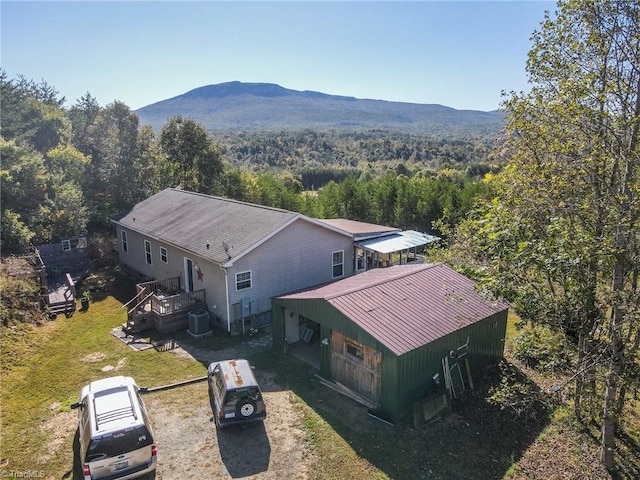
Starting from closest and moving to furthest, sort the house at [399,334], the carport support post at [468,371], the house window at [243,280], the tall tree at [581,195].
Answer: the tall tree at [581,195], the house at [399,334], the carport support post at [468,371], the house window at [243,280]

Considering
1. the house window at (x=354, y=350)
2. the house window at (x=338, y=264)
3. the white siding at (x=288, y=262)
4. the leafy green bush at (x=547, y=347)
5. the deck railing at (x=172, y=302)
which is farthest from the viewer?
the house window at (x=338, y=264)

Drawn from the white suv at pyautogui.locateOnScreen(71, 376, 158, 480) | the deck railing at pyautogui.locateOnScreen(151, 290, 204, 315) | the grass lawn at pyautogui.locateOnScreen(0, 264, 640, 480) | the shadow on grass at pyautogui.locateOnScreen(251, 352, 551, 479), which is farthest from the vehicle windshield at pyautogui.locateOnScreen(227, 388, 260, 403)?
the deck railing at pyautogui.locateOnScreen(151, 290, 204, 315)

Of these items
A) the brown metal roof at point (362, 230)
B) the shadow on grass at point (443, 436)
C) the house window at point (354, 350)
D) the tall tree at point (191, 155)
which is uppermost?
the tall tree at point (191, 155)

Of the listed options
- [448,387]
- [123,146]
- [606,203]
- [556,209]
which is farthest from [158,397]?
[123,146]

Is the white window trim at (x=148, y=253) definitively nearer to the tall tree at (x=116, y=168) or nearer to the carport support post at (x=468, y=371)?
the tall tree at (x=116, y=168)

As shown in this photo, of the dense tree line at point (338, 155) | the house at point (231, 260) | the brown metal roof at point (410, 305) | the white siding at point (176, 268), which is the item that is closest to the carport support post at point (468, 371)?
the brown metal roof at point (410, 305)

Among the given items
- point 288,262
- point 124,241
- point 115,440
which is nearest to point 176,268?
point 288,262

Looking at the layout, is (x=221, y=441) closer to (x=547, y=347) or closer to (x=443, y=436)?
(x=443, y=436)

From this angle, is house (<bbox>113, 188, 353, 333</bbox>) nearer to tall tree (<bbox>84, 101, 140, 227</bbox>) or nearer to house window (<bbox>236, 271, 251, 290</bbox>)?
house window (<bbox>236, 271, 251, 290</bbox>)
